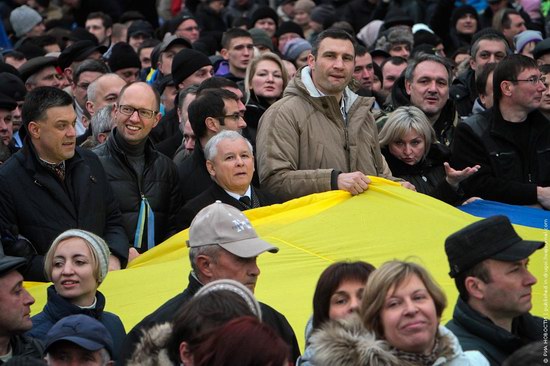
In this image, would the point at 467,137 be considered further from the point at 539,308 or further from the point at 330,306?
the point at 330,306

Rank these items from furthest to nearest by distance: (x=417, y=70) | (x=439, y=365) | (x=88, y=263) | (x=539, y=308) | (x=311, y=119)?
(x=417, y=70) → (x=311, y=119) → (x=539, y=308) → (x=88, y=263) → (x=439, y=365)

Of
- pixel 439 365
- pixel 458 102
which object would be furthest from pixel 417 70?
pixel 439 365

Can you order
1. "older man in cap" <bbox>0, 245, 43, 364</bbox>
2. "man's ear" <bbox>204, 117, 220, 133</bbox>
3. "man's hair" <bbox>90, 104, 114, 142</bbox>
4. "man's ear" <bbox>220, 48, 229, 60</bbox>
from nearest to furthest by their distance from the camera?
"older man in cap" <bbox>0, 245, 43, 364</bbox>
"man's ear" <bbox>204, 117, 220, 133</bbox>
"man's hair" <bbox>90, 104, 114, 142</bbox>
"man's ear" <bbox>220, 48, 229, 60</bbox>

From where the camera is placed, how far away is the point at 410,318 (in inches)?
231

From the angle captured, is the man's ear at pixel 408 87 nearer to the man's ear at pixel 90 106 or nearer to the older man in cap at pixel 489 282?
the man's ear at pixel 90 106

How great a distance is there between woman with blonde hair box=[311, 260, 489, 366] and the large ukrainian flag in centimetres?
210

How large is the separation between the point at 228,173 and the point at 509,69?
2819 mm

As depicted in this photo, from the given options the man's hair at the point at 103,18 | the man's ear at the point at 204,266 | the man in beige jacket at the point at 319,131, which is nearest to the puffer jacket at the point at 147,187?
the man in beige jacket at the point at 319,131

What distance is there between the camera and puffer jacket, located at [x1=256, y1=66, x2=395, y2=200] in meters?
9.80

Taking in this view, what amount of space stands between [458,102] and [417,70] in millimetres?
1623

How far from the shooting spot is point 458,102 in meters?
13.5

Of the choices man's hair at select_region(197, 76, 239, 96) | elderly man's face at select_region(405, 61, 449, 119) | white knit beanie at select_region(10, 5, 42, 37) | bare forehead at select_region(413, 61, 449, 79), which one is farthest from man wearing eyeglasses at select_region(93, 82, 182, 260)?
white knit beanie at select_region(10, 5, 42, 37)

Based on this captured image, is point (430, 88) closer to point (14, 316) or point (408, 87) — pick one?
point (408, 87)

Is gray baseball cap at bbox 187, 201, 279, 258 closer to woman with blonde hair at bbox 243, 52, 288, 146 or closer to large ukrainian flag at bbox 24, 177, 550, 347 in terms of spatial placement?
large ukrainian flag at bbox 24, 177, 550, 347
